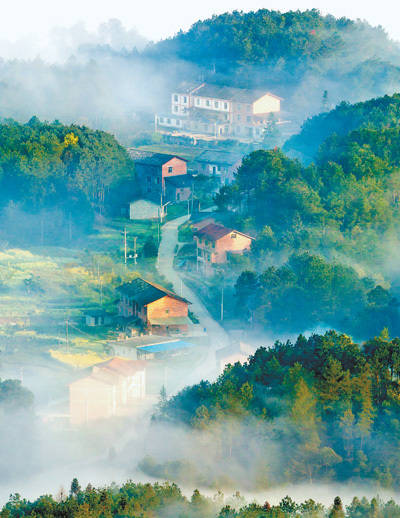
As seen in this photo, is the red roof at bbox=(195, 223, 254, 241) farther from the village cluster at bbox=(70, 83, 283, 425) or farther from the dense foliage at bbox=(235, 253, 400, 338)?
the dense foliage at bbox=(235, 253, 400, 338)

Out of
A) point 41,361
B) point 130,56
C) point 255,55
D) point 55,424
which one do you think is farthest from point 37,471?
point 130,56

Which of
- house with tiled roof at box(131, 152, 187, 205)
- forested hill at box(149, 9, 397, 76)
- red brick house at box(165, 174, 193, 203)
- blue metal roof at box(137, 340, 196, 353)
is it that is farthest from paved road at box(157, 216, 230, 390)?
forested hill at box(149, 9, 397, 76)

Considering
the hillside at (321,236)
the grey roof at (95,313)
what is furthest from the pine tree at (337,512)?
the grey roof at (95,313)

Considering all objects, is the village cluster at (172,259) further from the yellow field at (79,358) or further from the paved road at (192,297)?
the yellow field at (79,358)

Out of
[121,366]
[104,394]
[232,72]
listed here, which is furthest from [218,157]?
[104,394]

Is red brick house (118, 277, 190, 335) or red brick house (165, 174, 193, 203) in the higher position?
red brick house (165, 174, 193, 203)

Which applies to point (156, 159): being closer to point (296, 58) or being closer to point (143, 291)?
point (143, 291)
